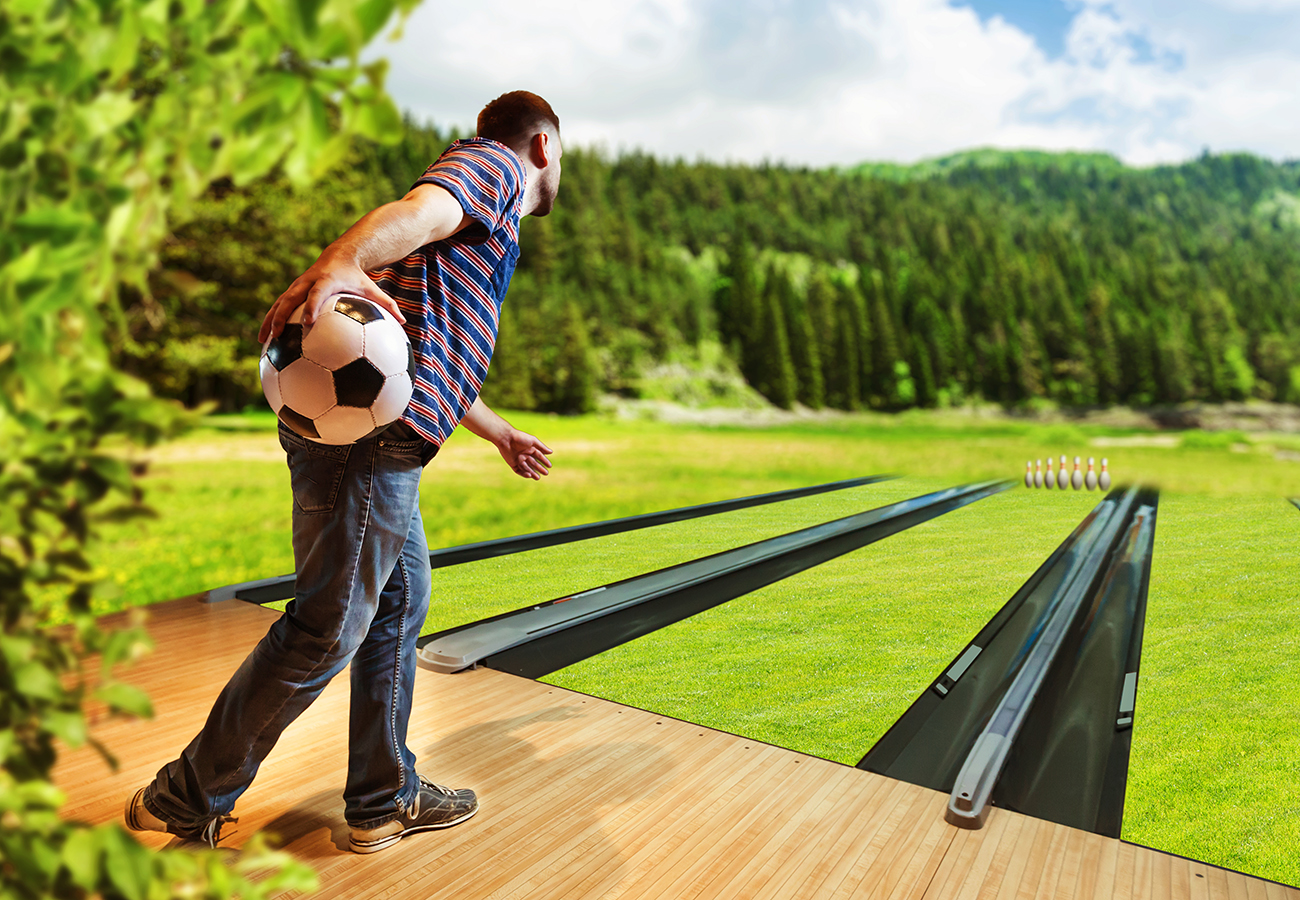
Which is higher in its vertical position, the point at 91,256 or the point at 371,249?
the point at 371,249

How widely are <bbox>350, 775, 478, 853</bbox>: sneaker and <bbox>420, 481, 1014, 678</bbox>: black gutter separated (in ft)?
2.52

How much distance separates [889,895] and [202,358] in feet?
37.3

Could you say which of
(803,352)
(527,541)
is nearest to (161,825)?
(527,541)

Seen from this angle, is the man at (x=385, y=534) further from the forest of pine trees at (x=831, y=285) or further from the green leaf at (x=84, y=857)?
the forest of pine trees at (x=831, y=285)

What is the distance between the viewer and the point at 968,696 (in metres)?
2.33

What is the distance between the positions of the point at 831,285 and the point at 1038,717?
74.7 ft

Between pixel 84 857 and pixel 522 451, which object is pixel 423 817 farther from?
pixel 84 857

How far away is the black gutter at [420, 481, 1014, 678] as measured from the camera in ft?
7.84

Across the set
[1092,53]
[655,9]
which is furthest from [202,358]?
[1092,53]

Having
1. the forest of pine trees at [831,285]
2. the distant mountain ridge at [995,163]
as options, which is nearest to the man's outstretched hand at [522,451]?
the forest of pine trees at [831,285]

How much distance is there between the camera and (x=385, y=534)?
127 cm

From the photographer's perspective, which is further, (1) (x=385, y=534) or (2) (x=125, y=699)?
(1) (x=385, y=534)

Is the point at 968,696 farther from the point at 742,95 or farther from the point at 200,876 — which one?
the point at 742,95

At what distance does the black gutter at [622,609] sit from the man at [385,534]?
2.83ft
